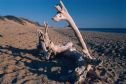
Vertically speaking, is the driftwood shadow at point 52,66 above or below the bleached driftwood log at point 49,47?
below

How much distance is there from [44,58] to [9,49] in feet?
10.1

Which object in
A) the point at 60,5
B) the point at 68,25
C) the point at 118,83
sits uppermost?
the point at 60,5

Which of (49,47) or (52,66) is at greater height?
(49,47)

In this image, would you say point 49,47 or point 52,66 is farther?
point 49,47

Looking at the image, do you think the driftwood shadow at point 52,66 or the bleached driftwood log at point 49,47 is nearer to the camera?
the driftwood shadow at point 52,66

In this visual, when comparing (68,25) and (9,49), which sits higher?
(68,25)

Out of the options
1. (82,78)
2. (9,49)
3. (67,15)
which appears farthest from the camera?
(9,49)

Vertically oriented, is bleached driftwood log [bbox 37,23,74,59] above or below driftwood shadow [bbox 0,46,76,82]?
above

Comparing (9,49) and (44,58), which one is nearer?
(44,58)

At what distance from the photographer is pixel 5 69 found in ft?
36.2

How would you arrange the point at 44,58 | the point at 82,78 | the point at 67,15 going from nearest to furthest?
the point at 82,78, the point at 67,15, the point at 44,58

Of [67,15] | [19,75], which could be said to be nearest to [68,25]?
[67,15]

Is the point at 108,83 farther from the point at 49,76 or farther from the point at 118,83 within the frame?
the point at 49,76

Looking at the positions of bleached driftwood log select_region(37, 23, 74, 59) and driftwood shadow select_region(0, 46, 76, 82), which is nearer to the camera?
driftwood shadow select_region(0, 46, 76, 82)
